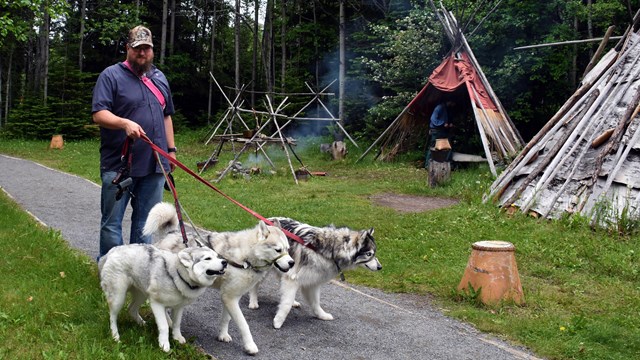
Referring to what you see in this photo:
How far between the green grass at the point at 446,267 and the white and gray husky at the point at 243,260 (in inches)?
25.4

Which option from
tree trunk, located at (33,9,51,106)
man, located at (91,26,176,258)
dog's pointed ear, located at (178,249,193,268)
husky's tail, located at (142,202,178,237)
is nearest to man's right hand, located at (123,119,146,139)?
man, located at (91,26,176,258)

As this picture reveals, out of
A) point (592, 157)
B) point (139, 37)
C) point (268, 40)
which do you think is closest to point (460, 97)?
point (592, 157)

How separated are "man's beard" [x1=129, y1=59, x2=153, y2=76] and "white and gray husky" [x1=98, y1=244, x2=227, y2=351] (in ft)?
5.22

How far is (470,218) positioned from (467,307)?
149 inches

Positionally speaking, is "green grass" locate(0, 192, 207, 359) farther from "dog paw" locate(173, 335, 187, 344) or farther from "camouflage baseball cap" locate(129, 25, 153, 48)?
"camouflage baseball cap" locate(129, 25, 153, 48)

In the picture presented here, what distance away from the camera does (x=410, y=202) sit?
11.7 metres

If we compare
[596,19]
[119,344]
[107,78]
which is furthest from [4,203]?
[596,19]

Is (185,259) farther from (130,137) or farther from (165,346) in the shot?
(130,137)

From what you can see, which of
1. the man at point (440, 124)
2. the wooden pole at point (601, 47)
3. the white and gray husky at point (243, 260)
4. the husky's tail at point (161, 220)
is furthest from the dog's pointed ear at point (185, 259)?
the man at point (440, 124)

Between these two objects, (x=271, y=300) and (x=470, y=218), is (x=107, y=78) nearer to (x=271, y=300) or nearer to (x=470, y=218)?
(x=271, y=300)

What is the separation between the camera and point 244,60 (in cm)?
3744

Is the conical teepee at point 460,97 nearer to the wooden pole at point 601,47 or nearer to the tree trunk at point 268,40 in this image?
the wooden pole at point 601,47

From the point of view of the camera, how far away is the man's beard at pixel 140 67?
4614mm

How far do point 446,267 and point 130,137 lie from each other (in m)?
4.40
